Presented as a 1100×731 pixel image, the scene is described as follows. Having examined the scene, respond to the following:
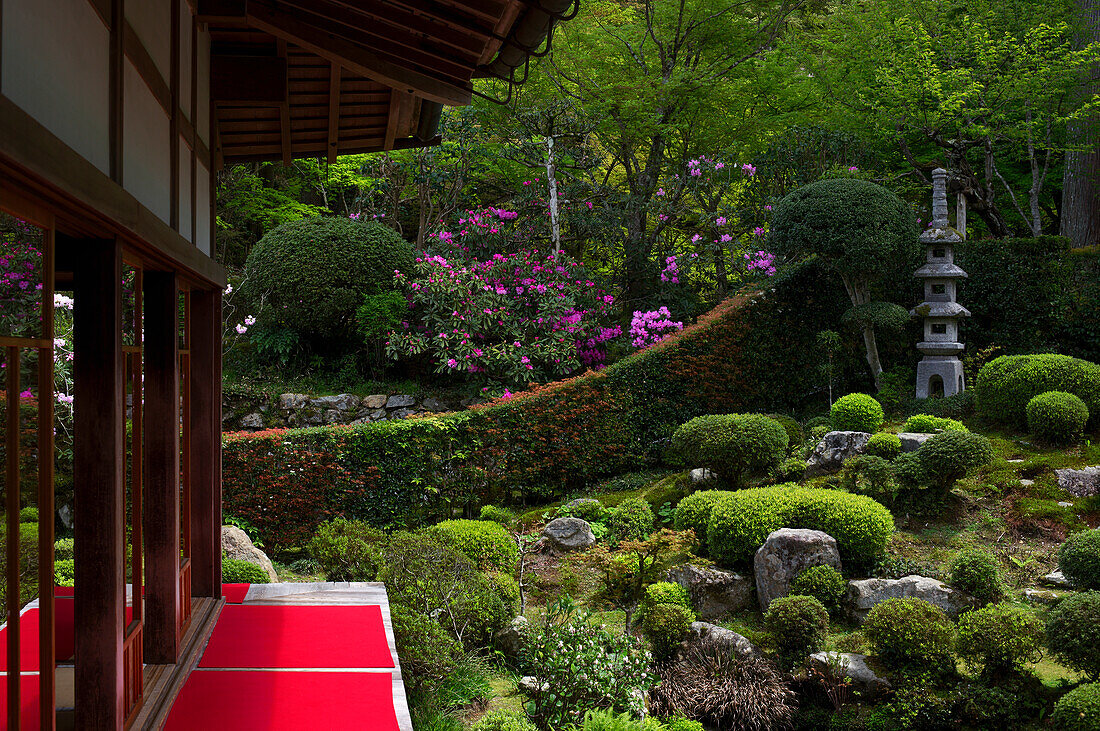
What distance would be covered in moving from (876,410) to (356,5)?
30.2ft

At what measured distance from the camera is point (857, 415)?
10914 mm

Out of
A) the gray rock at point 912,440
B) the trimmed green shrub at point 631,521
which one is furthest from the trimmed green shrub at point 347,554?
the gray rock at point 912,440

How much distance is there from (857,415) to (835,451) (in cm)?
84

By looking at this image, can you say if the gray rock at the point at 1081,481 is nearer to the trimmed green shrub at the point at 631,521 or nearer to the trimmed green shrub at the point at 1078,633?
the trimmed green shrub at the point at 1078,633

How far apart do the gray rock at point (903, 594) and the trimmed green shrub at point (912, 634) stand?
639 mm

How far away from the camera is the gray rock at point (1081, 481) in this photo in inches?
364

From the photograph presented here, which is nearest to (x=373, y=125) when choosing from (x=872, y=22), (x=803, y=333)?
(x=803, y=333)

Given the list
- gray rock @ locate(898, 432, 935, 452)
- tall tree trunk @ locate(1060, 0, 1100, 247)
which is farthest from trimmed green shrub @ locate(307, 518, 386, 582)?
tall tree trunk @ locate(1060, 0, 1100, 247)

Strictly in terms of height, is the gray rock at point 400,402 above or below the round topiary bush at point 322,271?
below

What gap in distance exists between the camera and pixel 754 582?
8367 mm

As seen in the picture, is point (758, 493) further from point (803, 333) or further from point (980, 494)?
point (803, 333)

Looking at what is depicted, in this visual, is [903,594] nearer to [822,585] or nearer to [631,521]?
[822,585]

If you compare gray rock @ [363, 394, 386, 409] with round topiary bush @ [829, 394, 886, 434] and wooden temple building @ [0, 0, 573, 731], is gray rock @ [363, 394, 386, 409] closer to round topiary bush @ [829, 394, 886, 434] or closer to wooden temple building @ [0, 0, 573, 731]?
round topiary bush @ [829, 394, 886, 434]

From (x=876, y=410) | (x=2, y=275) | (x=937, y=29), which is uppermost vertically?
(x=937, y=29)
